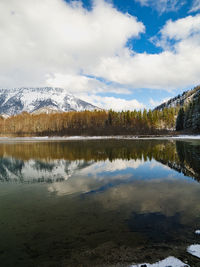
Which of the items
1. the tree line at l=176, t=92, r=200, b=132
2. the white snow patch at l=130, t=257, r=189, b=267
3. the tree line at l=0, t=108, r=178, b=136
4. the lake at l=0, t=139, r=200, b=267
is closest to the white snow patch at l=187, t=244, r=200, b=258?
the lake at l=0, t=139, r=200, b=267

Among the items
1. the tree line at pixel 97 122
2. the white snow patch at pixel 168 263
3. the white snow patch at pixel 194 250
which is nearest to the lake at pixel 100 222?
the white snow patch at pixel 168 263

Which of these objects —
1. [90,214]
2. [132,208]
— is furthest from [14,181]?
[132,208]

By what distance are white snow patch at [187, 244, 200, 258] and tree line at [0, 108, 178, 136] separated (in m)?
111

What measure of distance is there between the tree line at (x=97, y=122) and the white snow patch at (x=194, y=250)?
111 m

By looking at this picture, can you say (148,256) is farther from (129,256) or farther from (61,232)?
(61,232)

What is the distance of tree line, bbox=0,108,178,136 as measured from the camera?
131000mm

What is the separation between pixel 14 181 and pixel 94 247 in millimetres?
12037

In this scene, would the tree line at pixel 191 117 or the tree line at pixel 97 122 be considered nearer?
the tree line at pixel 191 117

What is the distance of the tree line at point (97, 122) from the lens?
131 meters

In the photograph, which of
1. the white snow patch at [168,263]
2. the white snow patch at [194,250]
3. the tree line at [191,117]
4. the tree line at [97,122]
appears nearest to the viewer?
the white snow patch at [168,263]

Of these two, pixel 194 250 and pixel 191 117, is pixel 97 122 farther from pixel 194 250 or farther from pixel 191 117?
pixel 194 250

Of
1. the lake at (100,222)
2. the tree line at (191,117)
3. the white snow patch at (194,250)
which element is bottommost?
the lake at (100,222)

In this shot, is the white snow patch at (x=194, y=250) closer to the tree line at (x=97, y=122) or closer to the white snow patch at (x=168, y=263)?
the white snow patch at (x=168, y=263)

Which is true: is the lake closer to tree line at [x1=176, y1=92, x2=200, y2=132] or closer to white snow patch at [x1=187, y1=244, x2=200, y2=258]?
white snow patch at [x1=187, y1=244, x2=200, y2=258]
